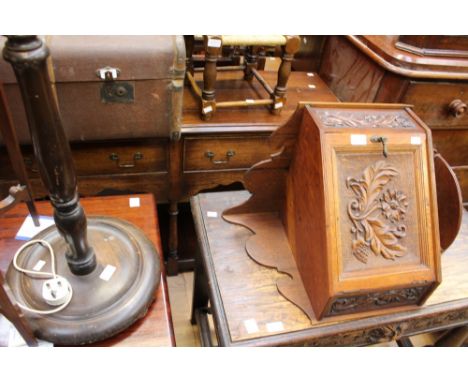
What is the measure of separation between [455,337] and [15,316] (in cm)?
135

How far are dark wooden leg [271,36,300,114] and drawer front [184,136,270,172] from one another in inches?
5.3

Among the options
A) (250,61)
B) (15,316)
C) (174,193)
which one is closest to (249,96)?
(250,61)

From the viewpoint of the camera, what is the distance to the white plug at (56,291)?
2.34 feet

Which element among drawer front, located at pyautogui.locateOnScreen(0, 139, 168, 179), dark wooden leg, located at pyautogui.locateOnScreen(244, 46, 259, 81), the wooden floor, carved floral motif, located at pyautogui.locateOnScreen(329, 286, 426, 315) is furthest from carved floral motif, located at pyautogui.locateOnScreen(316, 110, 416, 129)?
the wooden floor

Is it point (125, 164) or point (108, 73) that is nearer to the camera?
point (108, 73)

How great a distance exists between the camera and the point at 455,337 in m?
1.27

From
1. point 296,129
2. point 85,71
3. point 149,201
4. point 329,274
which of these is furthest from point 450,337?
point 85,71

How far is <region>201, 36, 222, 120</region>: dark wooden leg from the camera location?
109cm

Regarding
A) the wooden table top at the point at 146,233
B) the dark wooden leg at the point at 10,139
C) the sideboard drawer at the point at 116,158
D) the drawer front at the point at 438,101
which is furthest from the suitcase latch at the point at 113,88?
the drawer front at the point at 438,101

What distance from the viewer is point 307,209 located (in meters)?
0.84

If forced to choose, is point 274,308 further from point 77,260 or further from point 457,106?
point 457,106

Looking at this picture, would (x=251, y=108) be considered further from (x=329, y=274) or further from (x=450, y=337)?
(x=450, y=337)

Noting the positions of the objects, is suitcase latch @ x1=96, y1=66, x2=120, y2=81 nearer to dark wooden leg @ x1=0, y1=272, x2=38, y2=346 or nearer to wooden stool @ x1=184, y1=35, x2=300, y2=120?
wooden stool @ x1=184, y1=35, x2=300, y2=120

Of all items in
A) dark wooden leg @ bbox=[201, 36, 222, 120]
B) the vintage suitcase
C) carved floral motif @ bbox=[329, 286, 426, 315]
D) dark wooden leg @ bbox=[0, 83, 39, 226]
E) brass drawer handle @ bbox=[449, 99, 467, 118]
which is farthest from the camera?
brass drawer handle @ bbox=[449, 99, 467, 118]
